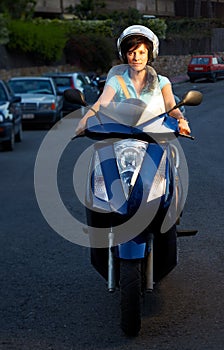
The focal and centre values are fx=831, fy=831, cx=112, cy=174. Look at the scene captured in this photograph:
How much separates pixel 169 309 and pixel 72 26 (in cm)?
4573

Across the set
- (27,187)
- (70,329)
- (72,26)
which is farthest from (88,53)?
(70,329)

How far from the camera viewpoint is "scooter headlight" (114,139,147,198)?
518 cm

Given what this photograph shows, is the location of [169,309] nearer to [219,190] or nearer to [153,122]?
[153,122]

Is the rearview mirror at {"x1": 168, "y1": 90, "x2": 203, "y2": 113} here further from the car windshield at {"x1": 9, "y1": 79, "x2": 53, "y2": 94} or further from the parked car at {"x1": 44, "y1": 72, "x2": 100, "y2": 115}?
the parked car at {"x1": 44, "y1": 72, "x2": 100, "y2": 115}

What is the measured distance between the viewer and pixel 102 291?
6.25 metres

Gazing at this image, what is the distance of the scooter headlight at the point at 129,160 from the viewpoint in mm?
5180

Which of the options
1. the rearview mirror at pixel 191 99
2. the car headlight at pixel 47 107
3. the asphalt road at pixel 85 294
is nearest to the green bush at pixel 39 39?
the car headlight at pixel 47 107

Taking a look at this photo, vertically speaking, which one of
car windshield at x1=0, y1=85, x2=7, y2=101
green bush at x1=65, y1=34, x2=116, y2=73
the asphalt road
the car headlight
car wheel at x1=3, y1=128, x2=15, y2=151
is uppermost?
the asphalt road

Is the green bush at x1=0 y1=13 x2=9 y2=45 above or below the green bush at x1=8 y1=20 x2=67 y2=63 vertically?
above

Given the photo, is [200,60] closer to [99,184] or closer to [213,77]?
[213,77]

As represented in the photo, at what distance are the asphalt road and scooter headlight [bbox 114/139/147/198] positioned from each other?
0.93 meters

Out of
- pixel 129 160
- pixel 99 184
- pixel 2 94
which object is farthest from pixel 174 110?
pixel 2 94

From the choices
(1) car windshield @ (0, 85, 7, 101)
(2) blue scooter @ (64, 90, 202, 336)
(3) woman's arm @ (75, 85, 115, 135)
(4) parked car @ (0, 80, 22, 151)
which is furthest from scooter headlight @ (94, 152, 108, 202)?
(1) car windshield @ (0, 85, 7, 101)

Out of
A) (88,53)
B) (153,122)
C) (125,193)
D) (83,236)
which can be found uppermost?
(153,122)
